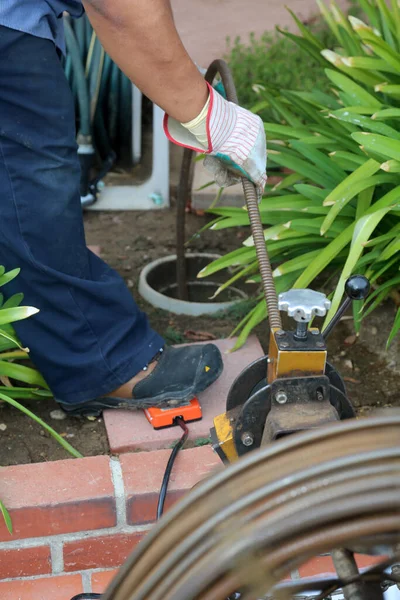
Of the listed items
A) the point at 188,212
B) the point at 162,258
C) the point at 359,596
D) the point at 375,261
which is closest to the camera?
the point at 359,596

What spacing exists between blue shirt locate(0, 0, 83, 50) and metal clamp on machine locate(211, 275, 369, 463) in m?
0.92

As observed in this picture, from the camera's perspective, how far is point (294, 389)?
3.73 feet

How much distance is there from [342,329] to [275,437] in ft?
4.56

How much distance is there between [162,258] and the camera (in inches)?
111

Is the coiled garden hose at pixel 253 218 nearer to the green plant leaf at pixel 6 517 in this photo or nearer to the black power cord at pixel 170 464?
the black power cord at pixel 170 464

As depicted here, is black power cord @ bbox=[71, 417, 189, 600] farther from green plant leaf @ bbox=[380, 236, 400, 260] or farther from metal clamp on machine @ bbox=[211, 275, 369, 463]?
green plant leaf @ bbox=[380, 236, 400, 260]

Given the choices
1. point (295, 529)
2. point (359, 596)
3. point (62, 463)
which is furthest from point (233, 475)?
point (62, 463)

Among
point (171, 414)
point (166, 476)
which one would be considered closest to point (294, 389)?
point (166, 476)

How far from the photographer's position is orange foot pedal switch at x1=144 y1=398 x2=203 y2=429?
6.48 feet

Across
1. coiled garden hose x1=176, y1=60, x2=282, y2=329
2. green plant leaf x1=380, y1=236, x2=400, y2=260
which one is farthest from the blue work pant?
green plant leaf x1=380, y1=236, x2=400, y2=260

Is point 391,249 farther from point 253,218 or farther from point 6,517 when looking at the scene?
point 6,517

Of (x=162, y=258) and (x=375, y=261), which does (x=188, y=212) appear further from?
(x=375, y=261)

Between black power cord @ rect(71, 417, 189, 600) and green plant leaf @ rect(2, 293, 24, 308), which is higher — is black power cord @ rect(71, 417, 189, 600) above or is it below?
below

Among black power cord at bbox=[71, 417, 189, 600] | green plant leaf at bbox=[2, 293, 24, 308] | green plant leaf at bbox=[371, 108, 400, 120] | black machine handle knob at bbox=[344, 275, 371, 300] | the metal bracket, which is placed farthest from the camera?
green plant leaf at bbox=[371, 108, 400, 120]
